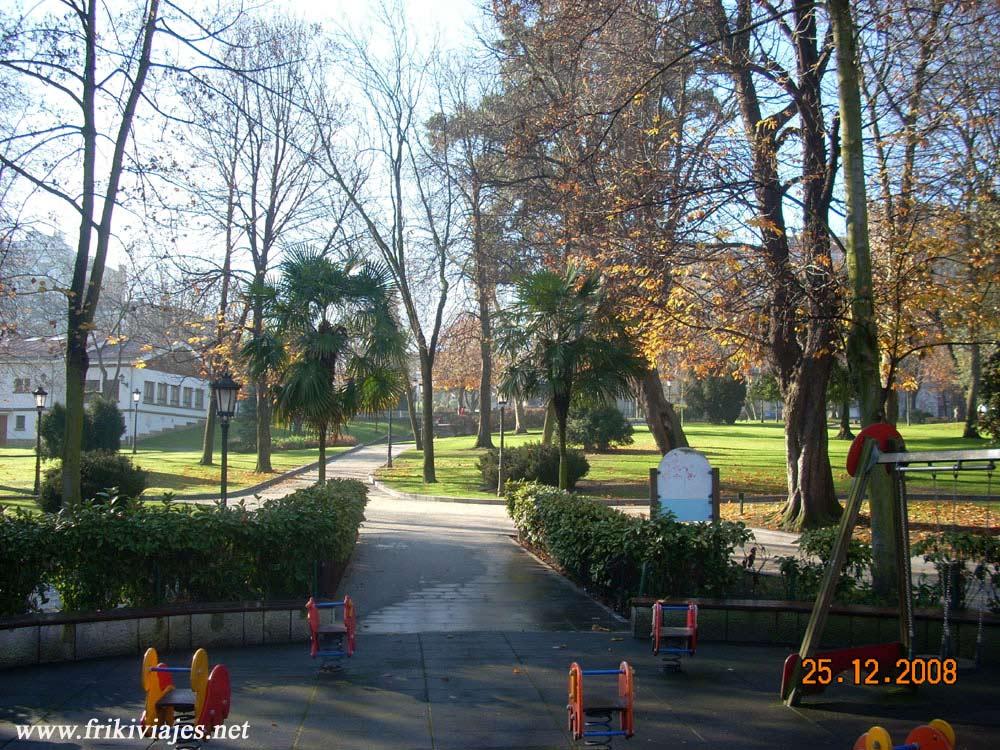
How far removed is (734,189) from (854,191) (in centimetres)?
340

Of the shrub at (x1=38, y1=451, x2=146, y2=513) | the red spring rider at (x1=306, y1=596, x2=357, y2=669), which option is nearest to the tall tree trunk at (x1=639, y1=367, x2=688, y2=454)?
the shrub at (x1=38, y1=451, x2=146, y2=513)

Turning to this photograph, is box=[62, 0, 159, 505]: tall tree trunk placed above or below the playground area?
above

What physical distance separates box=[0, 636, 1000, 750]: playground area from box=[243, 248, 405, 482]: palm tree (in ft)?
29.9

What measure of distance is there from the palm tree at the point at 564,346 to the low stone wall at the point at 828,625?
8.59 metres

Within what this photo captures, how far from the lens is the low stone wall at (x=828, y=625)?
25.2 feet

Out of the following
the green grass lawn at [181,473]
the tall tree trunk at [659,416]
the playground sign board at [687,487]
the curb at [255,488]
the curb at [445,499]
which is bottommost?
the curb at [445,499]

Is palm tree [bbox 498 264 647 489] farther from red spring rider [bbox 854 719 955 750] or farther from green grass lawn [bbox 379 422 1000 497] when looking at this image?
red spring rider [bbox 854 719 955 750]

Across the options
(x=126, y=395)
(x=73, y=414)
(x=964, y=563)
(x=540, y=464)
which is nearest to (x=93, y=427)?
(x=540, y=464)

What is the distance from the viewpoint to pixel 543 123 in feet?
45.2

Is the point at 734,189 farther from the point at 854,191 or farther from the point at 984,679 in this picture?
the point at 984,679

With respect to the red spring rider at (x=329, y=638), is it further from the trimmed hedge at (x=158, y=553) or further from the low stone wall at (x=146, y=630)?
the trimmed hedge at (x=158, y=553)

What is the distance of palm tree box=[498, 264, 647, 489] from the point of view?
55.5 ft

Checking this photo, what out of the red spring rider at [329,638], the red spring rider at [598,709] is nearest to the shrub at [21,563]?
the red spring rider at [329,638]

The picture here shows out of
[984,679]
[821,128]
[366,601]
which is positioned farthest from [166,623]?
[821,128]
